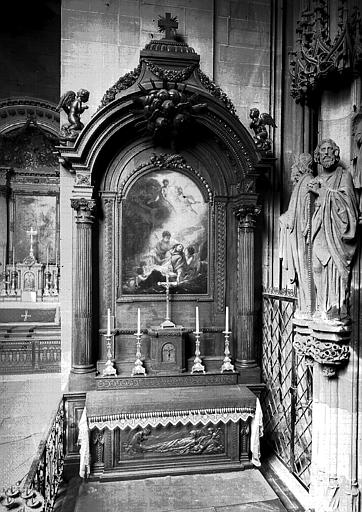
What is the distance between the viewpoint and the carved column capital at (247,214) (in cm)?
518

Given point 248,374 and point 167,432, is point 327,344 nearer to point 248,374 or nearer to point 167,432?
point 248,374

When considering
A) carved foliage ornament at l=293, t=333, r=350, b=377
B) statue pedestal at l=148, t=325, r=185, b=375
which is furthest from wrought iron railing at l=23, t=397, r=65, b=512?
carved foliage ornament at l=293, t=333, r=350, b=377

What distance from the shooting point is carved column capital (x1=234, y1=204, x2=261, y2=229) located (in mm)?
5182

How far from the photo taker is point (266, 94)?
5754 mm

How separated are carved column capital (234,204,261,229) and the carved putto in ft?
3.99

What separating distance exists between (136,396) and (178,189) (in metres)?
2.60

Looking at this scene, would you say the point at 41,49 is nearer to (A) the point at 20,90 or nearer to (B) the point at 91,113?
(A) the point at 20,90

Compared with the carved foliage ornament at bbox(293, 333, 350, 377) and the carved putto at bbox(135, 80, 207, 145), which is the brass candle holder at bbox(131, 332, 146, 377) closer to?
the carved foliage ornament at bbox(293, 333, 350, 377)

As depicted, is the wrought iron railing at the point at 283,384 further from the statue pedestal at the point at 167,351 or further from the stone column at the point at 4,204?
the stone column at the point at 4,204

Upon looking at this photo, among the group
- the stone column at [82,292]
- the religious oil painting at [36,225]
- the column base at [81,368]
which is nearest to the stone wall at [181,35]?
the stone column at [82,292]

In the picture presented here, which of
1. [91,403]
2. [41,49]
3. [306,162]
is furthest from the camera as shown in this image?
[41,49]

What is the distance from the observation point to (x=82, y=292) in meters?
4.93

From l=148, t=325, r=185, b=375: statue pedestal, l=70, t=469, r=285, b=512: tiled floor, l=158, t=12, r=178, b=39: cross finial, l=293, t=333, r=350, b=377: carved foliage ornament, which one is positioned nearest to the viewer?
l=293, t=333, r=350, b=377: carved foliage ornament

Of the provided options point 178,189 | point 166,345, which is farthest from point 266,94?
point 166,345
